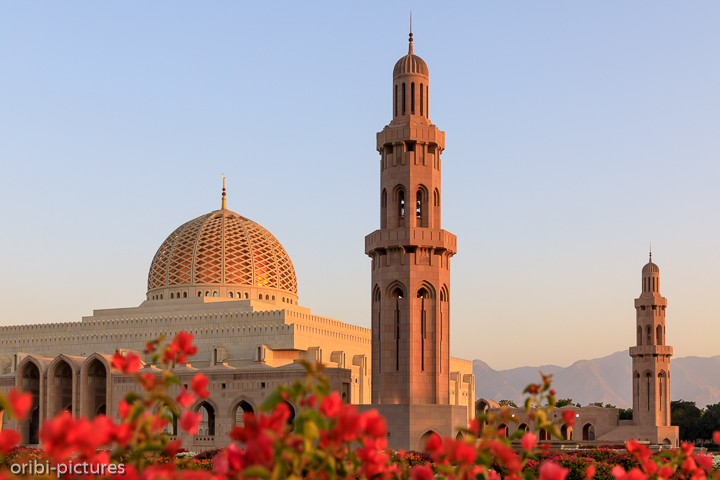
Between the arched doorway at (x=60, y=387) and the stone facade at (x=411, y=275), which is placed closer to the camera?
the stone facade at (x=411, y=275)

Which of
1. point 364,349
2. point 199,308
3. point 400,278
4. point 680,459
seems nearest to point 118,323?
point 199,308

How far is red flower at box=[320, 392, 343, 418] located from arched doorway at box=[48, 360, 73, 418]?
36.4m

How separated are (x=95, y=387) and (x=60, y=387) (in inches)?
67.5

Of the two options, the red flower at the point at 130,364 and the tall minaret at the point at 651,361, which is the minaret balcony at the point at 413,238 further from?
the tall minaret at the point at 651,361

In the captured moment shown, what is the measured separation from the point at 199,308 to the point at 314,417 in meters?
39.2

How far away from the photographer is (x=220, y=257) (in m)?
44.1

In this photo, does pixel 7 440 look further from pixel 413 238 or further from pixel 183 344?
pixel 413 238

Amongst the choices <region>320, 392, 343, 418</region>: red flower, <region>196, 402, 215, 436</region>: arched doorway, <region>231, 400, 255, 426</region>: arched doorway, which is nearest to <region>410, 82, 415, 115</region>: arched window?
<region>231, 400, 255, 426</region>: arched doorway

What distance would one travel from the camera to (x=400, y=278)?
91.0 feet

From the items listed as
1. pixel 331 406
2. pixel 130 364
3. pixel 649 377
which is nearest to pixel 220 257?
pixel 649 377

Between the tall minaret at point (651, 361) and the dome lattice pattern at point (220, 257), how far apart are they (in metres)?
19.2

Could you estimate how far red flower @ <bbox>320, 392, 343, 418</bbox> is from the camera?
139 inches

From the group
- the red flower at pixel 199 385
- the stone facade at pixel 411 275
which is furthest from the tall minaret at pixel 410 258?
the red flower at pixel 199 385

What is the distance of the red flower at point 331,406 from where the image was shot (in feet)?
11.6
